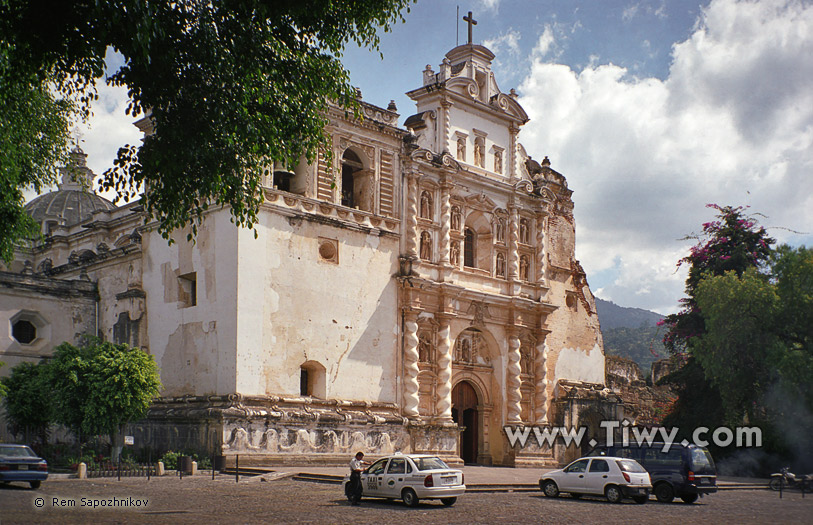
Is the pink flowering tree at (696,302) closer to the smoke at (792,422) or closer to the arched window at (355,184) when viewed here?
the smoke at (792,422)

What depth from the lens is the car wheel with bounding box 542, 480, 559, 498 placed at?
21.6 meters

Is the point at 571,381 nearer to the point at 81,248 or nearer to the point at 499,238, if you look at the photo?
the point at 499,238

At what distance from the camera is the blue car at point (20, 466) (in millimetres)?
19370

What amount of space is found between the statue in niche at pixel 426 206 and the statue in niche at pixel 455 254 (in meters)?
1.59

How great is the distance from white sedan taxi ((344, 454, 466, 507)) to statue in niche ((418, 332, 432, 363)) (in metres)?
13.2

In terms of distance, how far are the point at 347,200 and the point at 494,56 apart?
32.5 feet

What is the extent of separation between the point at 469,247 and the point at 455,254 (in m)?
2.11

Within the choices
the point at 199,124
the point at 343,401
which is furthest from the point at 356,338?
the point at 199,124

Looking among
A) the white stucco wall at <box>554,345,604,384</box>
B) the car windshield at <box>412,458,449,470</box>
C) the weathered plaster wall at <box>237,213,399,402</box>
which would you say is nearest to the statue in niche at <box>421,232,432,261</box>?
the weathered plaster wall at <box>237,213,399,402</box>

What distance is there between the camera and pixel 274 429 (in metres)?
26.9

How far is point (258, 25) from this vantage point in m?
13.9

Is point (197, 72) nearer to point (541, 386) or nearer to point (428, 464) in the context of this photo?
point (428, 464)

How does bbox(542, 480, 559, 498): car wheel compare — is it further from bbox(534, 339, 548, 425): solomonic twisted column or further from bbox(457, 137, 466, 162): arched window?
bbox(457, 137, 466, 162): arched window

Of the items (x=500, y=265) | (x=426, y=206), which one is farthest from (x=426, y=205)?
(x=500, y=265)
